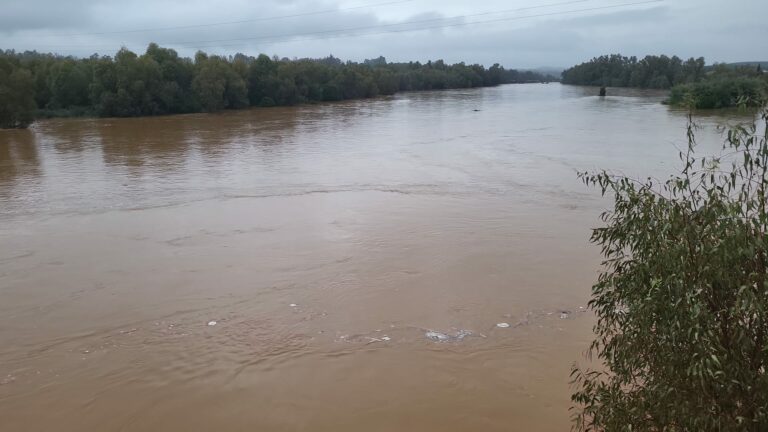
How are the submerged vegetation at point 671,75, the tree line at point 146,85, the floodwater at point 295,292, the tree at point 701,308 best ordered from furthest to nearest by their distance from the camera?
the submerged vegetation at point 671,75, the tree line at point 146,85, the floodwater at point 295,292, the tree at point 701,308

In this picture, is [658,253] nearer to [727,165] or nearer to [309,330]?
[309,330]

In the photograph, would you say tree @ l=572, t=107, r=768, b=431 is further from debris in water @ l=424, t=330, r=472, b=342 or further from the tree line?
the tree line

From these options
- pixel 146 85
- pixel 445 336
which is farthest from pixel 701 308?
pixel 146 85

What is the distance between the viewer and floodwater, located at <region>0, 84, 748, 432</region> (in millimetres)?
6602

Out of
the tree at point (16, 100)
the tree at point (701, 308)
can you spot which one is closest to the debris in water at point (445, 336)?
the tree at point (701, 308)

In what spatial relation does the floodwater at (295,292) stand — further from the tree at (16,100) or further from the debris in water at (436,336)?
the tree at (16,100)

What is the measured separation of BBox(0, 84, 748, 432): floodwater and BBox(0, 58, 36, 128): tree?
11951 mm

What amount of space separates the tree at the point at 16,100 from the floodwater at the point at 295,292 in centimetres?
1195

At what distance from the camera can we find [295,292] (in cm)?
979

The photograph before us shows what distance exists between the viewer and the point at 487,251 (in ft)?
38.8

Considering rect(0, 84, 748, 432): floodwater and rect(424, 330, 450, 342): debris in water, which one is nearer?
rect(0, 84, 748, 432): floodwater

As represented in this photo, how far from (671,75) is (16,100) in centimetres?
6920

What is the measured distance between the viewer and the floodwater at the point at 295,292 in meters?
6.60

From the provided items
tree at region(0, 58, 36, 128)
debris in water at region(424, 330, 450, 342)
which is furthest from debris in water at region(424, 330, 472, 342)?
tree at region(0, 58, 36, 128)
